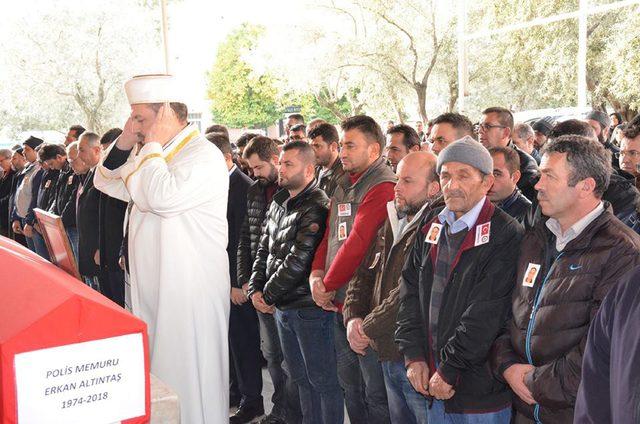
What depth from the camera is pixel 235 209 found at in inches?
218

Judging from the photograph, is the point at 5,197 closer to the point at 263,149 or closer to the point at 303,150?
the point at 263,149

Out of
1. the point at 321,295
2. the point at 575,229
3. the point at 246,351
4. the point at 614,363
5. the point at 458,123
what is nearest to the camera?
the point at 614,363

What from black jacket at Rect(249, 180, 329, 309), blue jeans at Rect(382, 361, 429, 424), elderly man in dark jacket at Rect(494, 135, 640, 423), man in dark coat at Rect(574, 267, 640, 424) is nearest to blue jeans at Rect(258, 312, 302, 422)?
black jacket at Rect(249, 180, 329, 309)

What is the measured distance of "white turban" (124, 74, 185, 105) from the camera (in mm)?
3531

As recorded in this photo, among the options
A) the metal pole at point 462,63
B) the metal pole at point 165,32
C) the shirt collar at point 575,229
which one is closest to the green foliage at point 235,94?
the metal pole at point 165,32

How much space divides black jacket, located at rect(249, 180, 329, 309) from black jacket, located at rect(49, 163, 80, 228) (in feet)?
11.5

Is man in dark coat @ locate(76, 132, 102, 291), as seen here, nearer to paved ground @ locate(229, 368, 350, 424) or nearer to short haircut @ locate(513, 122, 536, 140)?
paved ground @ locate(229, 368, 350, 424)

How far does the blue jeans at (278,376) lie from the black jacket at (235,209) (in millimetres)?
593

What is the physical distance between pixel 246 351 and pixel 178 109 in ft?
7.91

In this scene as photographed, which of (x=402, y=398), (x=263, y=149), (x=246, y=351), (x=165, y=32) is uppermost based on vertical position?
(x=165, y=32)

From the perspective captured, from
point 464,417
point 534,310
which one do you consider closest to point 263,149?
point 464,417

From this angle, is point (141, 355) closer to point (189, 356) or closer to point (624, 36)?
point (189, 356)

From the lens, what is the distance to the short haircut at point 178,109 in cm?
360

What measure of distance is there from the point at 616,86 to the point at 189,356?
16.7 metres
